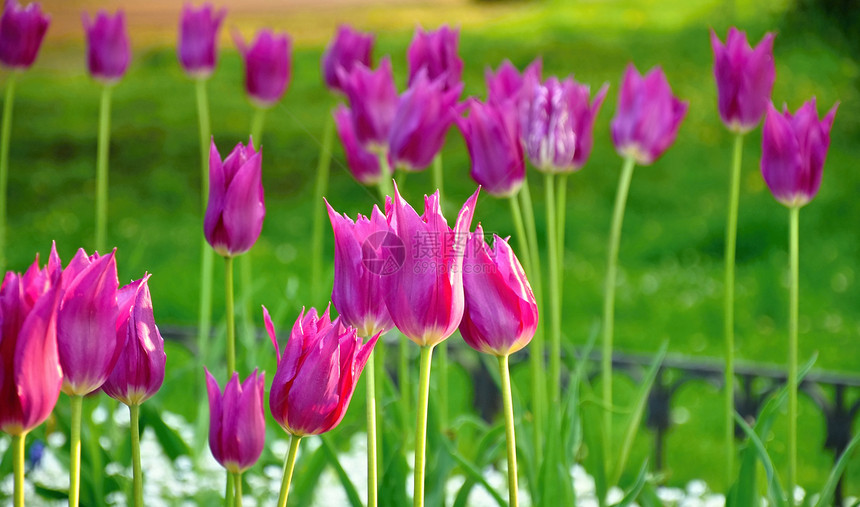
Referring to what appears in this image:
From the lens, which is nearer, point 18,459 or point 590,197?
point 18,459

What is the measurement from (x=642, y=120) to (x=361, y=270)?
39.3 inches

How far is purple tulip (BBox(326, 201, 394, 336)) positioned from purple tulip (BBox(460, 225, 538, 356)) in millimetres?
83

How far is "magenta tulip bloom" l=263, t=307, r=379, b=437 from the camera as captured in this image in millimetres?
791

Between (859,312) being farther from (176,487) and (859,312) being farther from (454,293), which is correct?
(454,293)

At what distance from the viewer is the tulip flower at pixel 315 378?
0.79m

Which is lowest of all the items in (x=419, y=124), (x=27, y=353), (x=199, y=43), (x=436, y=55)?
(x=27, y=353)

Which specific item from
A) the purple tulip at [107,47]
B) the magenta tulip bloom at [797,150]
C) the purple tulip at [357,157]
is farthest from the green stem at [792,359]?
the purple tulip at [107,47]

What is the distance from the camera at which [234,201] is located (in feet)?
3.51

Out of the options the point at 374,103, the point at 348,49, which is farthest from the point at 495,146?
the point at 348,49

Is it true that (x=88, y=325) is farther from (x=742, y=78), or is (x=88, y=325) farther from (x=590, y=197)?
(x=590, y=197)

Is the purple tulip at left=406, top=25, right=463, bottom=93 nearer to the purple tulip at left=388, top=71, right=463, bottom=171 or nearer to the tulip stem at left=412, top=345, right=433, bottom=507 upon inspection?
the purple tulip at left=388, top=71, right=463, bottom=171

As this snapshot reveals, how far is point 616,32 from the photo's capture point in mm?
9242

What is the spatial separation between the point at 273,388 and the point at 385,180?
80 cm

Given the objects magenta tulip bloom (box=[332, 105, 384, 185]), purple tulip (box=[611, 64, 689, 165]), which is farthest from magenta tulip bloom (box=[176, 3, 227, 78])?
purple tulip (box=[611, 64, 689, 165])
